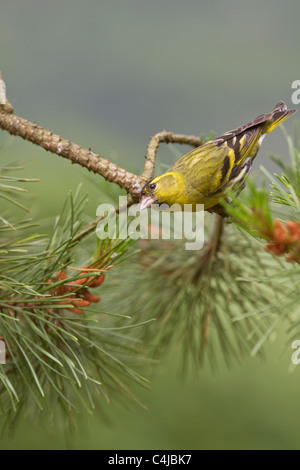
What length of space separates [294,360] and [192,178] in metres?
0.45

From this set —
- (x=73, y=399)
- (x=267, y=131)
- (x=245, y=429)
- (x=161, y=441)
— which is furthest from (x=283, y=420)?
(x=73, y=399)

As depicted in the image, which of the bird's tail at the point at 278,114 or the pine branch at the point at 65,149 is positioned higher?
the bird's tail at the point at 278,114

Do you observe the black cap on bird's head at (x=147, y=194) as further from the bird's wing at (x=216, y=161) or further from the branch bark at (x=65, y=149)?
the bird's wing at (x=216, y=161)

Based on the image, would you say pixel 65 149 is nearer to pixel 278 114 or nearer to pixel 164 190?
pixel 164 190

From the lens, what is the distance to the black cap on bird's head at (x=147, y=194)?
591 mm

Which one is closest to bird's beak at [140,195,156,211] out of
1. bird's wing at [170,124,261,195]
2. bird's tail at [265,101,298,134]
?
bird's wing at [170,124,261,195]

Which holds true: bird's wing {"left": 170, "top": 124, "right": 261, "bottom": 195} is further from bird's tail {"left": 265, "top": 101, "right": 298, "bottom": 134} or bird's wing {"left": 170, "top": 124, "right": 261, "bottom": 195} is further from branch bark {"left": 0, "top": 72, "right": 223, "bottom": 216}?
branch bark {"left": 0, "top": 72, "right": 223, "bottom": 216}

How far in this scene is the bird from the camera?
75 centimetres

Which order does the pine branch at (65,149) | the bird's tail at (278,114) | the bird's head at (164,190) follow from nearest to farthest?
the pine branch at (65,149) < the bird's head at (164,190) < the bird's tail at (278,114)

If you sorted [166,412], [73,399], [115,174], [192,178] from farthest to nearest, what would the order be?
[166,412] < [192,178] < [73,399] < [115,174]

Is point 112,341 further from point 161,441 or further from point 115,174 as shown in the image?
point 161,441

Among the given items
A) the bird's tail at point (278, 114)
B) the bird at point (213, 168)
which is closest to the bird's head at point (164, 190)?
the bird at point (213, 168)

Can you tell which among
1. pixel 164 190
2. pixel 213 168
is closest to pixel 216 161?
pixel 213 168

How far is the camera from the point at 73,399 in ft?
2.22
